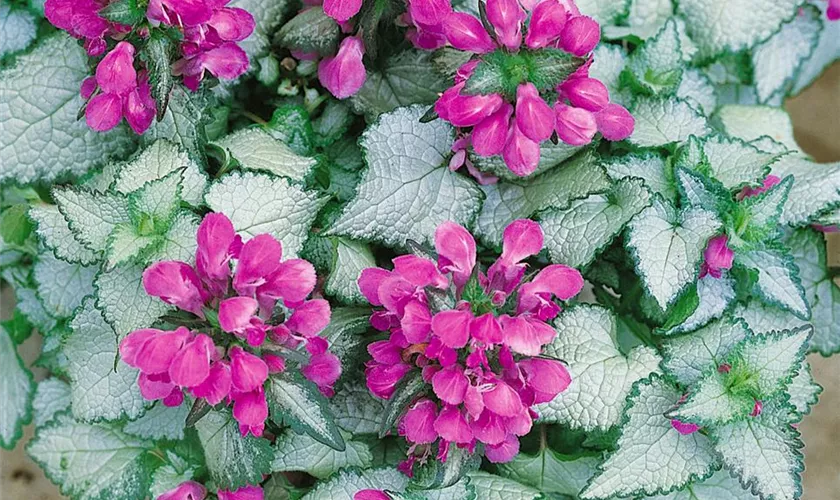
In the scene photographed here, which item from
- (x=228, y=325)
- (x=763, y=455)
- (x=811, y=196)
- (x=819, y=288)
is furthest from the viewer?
(x=819, y=288)

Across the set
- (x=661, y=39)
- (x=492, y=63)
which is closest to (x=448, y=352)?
(x=492, y=63)

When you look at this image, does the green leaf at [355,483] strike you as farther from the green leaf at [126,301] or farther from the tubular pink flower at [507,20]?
the tubular pink flower at [507,20]

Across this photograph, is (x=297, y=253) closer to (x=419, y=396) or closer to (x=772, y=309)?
(x=419, y=396)

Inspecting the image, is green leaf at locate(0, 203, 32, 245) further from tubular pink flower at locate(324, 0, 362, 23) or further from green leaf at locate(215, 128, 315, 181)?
tubular pink flower at locate(324, 0, 362, 23)

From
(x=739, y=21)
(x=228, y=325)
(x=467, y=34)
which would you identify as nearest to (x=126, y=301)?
(x=228, y=325)

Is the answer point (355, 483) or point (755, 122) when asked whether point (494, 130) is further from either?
point (755, 122)

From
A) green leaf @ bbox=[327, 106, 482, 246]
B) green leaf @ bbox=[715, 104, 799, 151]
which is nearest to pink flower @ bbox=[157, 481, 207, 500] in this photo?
green leaf @ bbox=[327, 106, 482, 246]

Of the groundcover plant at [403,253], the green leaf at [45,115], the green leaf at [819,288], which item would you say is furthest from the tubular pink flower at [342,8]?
the green leaf at [819,288]

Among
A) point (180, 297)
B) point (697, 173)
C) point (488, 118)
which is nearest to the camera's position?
point (180, 297)
